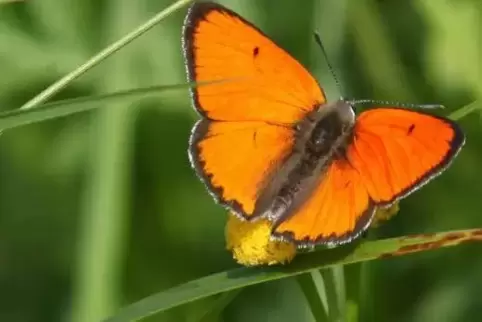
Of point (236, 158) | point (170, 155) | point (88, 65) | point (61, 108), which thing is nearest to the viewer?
point (61, 108)

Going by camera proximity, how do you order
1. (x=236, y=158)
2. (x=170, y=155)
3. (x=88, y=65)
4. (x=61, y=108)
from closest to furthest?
(x=61, y=108)
(x=88, y=65)
(x=236, y=158)
(x=170, y=155)

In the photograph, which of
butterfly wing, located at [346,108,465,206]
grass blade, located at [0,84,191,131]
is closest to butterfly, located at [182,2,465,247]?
butterfly wing, located at [346,108,465,206]

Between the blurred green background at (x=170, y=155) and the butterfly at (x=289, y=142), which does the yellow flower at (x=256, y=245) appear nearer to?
the butterfly at (x=289, y=142)

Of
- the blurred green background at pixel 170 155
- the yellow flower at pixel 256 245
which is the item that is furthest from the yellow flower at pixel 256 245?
the blurred green background at pixel 170 155

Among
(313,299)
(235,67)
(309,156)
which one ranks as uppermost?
(235,67)

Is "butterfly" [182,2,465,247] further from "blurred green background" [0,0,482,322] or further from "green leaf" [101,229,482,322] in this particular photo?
"blurred green background" [0,0,482,322]

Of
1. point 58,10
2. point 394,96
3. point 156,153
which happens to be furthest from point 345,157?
point 58,10

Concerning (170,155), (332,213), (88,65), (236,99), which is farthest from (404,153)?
(170,155)

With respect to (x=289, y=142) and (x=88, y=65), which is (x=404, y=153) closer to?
(x=289, y=142)
